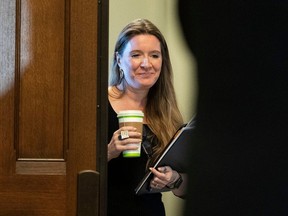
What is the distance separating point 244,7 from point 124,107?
0.44m

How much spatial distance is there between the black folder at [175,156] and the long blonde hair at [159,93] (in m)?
0.05

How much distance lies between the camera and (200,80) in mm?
947

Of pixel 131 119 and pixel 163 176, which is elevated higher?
pixel 131 119

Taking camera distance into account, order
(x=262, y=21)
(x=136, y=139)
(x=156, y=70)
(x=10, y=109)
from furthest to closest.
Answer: (x=156, y=70), (x=136, y=139), (x=10, y=109), (x=262, y=21)

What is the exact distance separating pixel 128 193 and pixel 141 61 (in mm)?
379

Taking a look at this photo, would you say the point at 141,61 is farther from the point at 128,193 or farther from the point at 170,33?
the point at 128,193

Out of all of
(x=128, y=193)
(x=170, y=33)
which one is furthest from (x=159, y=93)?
(x=128, y=193)

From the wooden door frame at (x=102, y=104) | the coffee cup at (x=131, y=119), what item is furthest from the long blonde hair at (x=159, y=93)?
the wooden door frame at (x=102, y=104)

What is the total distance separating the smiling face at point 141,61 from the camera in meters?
1.31

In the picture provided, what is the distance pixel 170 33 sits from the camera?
138 cm

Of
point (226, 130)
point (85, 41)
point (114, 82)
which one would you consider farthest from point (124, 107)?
point (226, 130)

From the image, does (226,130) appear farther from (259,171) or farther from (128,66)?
(128,66)

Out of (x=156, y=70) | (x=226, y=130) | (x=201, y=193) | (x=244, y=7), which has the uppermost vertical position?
(x=244, y=7)

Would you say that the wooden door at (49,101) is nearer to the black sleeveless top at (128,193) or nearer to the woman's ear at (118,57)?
the black sleeveless top at (128,193)
